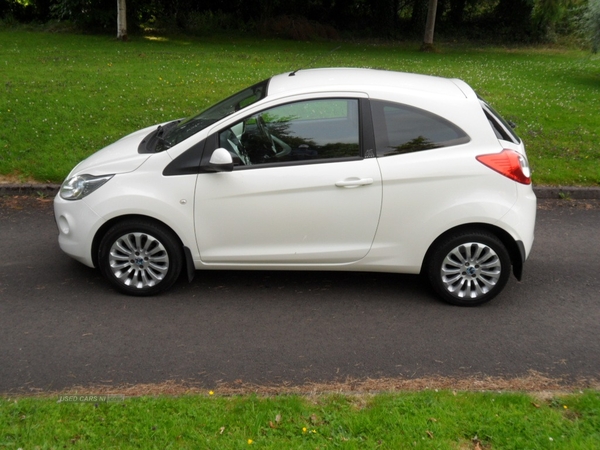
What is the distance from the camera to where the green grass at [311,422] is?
12.6 feet

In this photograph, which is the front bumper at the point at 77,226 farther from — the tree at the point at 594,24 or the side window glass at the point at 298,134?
the tree at the point at 594,24

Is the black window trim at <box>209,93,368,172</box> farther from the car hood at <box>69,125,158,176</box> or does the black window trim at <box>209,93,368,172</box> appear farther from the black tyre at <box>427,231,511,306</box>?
the black tyre at <box>427,231,511,306</box>

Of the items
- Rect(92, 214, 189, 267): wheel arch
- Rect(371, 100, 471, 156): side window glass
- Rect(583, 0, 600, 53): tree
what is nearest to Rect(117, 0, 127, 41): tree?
Rect(583, 0, 600, 53): tree

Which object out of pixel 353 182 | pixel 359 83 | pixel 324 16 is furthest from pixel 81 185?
pixel 324 16

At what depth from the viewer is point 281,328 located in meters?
5.50

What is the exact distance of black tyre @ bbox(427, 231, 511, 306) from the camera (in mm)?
5750

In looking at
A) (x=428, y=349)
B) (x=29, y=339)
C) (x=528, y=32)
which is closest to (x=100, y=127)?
(x=29, y=339)

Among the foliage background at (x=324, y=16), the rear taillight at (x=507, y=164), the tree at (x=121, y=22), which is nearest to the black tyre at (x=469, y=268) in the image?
the rear taillight at (x=507, y=164)

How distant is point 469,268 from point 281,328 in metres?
1.70

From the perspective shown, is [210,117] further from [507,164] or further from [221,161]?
[507,164]

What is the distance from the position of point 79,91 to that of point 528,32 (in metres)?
24.6

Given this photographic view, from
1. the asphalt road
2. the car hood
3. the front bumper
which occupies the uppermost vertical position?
the car hood

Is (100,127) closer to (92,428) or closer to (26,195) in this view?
(26,195)

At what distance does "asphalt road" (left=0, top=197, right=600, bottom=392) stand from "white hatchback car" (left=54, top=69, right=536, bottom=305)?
32cm
